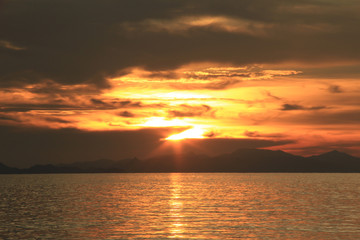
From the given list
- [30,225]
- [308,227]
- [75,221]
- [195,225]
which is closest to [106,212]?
[75,221]

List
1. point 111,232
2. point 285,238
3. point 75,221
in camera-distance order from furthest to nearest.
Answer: point 75,221 < point 111,232 < point 285,238

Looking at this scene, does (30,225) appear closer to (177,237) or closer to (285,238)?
(177,237)

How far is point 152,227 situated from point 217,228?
8774mm

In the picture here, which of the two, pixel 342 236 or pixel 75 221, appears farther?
pixel 75 221

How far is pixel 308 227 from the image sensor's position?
62094 millimetres

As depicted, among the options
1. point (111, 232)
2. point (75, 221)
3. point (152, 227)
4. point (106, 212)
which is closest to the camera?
point (111, 232)

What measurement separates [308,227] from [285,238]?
1088 cm

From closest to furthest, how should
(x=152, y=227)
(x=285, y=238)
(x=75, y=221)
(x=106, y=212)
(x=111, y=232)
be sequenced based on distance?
(x=285, y=238), (x=111, y=232), (x=152, y=227), (x=75, y=221), (x=106, y=212)

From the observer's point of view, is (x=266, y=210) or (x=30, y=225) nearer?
(x=30, y=225)

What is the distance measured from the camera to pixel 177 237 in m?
52.7

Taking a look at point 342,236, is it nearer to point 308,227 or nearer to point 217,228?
point 308,227

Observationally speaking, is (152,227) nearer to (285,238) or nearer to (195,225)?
(195,225)

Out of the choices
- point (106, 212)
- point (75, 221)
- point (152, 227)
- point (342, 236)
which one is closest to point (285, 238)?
point (342, 236)

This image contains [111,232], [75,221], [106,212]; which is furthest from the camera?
[106,212]
